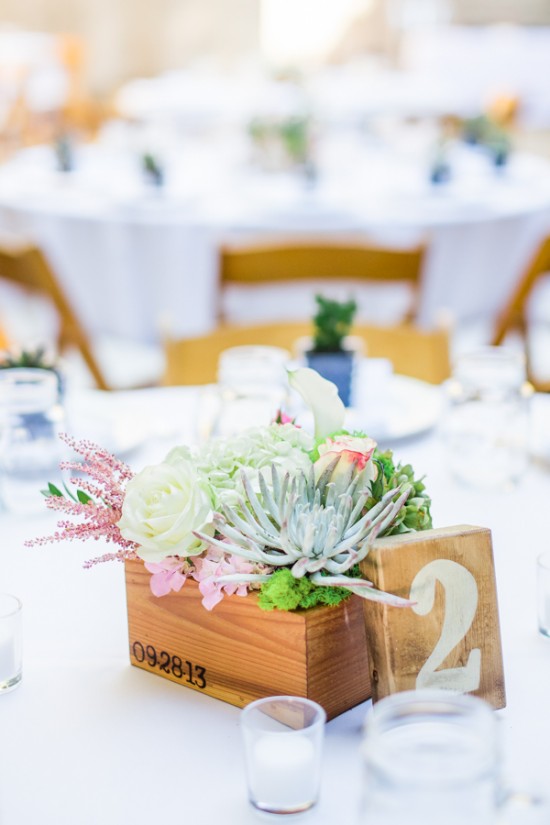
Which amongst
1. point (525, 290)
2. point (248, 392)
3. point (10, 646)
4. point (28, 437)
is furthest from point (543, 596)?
point (525, 290)

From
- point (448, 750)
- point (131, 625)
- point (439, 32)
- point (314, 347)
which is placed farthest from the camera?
point (439, 32)

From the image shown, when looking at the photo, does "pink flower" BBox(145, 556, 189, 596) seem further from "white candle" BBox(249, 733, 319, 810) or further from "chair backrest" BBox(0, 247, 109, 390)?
"chair backrest" BBox(0, 247, 109, 390)

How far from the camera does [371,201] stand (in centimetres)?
308

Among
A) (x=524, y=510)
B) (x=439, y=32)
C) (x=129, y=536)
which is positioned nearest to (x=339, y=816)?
(x=129, y=536)

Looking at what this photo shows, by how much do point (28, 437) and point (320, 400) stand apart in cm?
50

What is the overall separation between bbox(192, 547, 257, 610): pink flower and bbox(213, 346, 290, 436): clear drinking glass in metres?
0.50

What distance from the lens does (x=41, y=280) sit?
237 cm

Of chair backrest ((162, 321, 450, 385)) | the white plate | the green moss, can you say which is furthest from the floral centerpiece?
chair backrest ((162, 321, 450, 385))

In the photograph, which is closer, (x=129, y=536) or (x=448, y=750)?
(x=448, y=750)

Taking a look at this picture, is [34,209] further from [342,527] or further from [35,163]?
[342,527]

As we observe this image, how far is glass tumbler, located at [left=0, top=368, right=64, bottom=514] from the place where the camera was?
1214 millimetres

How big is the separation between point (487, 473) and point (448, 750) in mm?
795

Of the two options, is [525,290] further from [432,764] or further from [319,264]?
[432,764]

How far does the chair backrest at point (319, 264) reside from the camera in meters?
2.34
